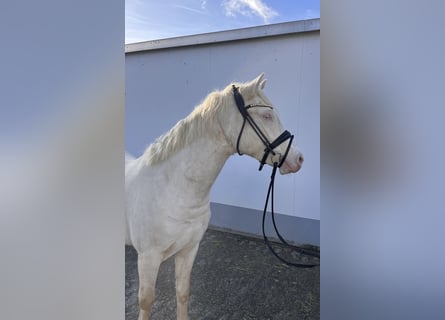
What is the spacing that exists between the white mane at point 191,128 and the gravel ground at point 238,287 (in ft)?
3.39

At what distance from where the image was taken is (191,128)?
4.42 feet

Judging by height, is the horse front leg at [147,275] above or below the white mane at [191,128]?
below

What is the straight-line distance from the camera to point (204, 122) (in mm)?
1326

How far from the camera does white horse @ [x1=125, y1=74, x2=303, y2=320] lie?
1303 millimetres

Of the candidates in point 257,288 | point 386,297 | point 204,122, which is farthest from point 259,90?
point 257,288

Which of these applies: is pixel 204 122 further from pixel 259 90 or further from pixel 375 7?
pixel 375 7

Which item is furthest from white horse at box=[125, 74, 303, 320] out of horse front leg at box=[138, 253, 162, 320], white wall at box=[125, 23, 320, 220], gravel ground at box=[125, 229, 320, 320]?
white wall at box=[125, 23, 320, 220]

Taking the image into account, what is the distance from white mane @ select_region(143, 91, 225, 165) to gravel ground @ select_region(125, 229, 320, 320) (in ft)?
3.39

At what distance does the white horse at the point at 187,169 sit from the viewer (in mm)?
1303

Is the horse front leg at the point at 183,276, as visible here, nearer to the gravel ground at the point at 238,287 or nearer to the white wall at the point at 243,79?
the gravel ground at the point at 238,287

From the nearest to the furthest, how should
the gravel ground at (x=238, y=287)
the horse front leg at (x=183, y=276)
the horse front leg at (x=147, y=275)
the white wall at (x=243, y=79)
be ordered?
1. the horse front leg at (x=147, y=275)
2. the horse front leg at (x=183, y=276)
3. the gravel ground at (x=238, y=287)
4. the white wall at (x=243, y=79)

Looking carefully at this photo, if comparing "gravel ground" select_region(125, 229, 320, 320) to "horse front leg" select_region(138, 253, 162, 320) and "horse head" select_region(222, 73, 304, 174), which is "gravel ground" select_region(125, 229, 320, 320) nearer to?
"horse front leg" select_region(138, 253, 162, 320)

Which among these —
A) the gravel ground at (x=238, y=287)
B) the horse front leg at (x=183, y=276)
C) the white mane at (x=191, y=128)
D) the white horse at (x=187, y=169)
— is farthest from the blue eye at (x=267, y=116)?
the gravel ground at (x=238, y=287)

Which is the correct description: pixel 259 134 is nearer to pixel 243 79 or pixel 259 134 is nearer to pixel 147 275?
pixel 147 275
